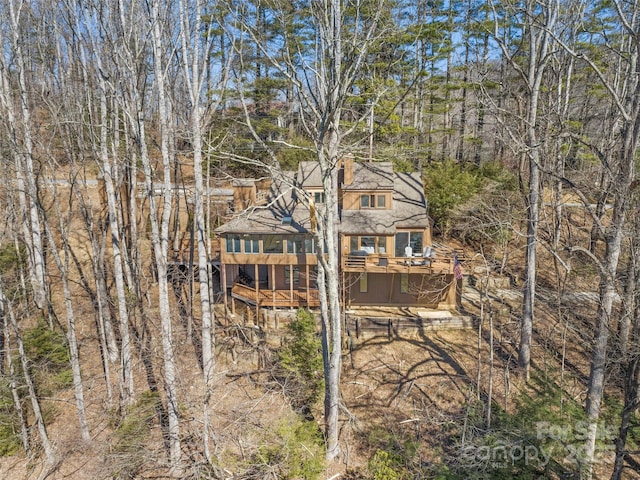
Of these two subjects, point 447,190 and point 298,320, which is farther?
point 447,190

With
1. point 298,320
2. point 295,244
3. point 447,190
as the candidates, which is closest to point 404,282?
point 295,244

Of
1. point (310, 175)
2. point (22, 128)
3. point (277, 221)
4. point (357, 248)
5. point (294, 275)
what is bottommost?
point (294, 275)

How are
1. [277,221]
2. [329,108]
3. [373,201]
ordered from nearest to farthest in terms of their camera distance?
[329,108], [277,221], [373,201]

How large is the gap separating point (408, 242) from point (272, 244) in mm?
6178

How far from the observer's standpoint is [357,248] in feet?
57.5

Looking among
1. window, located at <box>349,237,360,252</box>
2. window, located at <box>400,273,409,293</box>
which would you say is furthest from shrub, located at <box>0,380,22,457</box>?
window, located at <box>400,273,409,293</box>

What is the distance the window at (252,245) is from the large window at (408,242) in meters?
6.34

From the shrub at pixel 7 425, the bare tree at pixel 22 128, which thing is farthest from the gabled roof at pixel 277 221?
the shrub at pixel 7 425

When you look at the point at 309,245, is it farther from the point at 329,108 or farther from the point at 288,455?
the point at 288,455

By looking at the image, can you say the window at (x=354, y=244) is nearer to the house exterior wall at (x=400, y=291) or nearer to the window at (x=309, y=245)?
the house exterior wall at (x=400, y=291)

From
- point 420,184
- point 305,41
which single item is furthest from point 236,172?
point 420,184

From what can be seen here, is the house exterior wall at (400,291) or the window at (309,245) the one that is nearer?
the window at (309,245)

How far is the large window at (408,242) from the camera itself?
17828 mm

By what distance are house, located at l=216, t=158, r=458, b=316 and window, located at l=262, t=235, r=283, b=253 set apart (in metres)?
0.04
